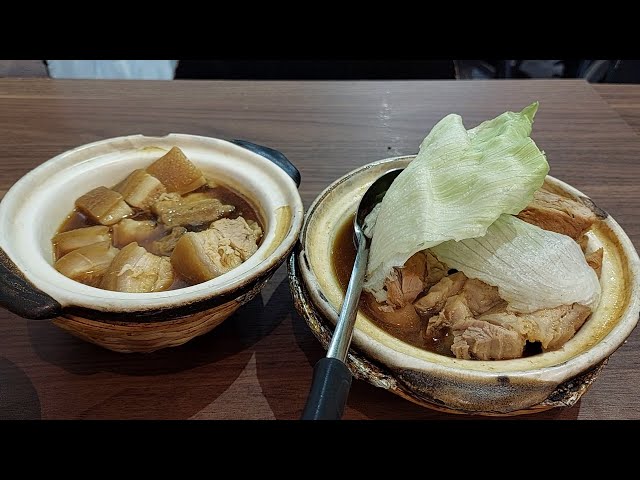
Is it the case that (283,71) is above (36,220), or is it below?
below

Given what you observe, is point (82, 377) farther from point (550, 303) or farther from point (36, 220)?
point (550, 303)

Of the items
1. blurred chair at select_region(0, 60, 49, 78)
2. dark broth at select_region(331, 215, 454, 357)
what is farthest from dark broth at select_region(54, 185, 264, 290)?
blurred chair at select_region(0, 60, 49, 78)

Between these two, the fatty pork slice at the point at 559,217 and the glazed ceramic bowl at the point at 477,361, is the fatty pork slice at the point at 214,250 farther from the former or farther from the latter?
the fatty pork slice at the point at 559,217

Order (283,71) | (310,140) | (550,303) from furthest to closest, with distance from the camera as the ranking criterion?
(283,71)
(310,140)
(550,303)

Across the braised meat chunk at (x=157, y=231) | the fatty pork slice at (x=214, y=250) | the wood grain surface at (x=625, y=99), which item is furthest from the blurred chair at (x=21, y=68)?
the wood grain surface at (x=625, y=99)

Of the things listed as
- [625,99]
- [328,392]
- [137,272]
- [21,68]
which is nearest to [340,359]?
[328,392]

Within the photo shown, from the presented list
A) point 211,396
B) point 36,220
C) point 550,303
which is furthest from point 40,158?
point 550,303
